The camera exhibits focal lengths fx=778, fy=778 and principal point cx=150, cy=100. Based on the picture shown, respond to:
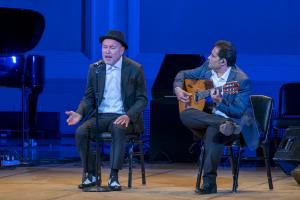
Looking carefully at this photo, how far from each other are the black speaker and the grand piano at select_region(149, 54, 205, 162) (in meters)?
1.51

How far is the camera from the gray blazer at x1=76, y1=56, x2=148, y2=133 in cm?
553

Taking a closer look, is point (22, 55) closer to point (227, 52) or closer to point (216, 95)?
point (227, 52)

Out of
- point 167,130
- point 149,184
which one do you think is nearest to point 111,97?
point 149,184

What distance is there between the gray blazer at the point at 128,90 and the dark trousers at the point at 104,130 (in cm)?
8

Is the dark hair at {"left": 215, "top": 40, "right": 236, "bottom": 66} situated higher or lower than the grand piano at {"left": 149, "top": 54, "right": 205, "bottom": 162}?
higher

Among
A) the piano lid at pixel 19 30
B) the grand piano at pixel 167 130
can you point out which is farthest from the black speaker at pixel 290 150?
the piano lid at pixel 19 30

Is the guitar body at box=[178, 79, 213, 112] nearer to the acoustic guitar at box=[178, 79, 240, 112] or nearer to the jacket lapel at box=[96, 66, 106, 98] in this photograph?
the acoustic guitar at box=[178, 79, 240, 112]

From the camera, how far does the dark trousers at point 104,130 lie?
17.5 ft

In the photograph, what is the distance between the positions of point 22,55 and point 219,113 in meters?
3.14

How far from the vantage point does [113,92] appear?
555cm

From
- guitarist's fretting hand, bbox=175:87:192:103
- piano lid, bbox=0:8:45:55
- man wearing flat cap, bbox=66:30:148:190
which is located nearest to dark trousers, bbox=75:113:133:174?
man wearing flat cap, bbox=66:30:148:190

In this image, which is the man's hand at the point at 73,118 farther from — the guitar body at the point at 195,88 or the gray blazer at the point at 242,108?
the gray blazer at the point at 242,108

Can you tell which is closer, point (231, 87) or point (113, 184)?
point (231, 87)

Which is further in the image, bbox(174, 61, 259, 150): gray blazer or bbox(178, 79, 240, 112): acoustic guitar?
bbox(174, 61, 259, 150): gray blazer
